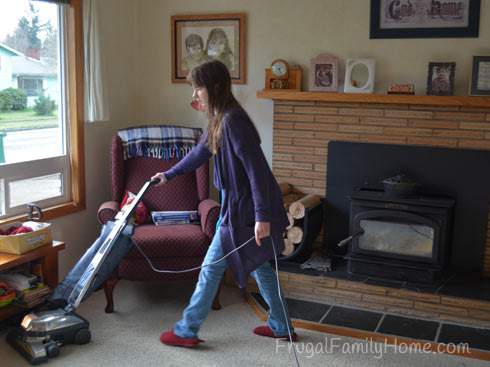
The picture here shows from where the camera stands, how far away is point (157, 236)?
3371 millimetres

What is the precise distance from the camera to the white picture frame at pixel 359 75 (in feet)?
12.0

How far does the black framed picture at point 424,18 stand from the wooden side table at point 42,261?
2259mm

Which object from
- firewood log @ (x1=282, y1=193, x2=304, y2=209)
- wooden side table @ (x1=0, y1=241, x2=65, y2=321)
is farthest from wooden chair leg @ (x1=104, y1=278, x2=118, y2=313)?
firewood log @ (x1=282, y1=193, x2=304, y2=209)

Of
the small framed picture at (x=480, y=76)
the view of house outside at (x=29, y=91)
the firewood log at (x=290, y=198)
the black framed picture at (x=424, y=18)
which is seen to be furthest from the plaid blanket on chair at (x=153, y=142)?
the small framed picture at (x=480, y=76)

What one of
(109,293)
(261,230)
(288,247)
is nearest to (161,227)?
(109,293)

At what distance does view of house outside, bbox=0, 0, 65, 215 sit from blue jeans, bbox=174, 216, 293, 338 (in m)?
1.29

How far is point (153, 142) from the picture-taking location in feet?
12.9

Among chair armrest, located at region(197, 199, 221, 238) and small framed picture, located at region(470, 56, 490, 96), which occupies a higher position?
small framed picture, located at region(470, 56, 490, 96)

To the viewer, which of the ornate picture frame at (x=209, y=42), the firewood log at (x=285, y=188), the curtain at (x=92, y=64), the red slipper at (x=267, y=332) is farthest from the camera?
the ornate picture frame at (x=209, y=42)

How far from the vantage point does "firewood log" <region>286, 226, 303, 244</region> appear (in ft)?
12.0

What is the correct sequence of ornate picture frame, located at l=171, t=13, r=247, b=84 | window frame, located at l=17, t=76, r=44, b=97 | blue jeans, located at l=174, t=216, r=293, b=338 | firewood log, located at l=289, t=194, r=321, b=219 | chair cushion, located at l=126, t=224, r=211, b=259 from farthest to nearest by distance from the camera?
1. ornate picture frame, located at l=171, t=13, r=247, b=84
2. firewood log, located at l=289, t=194, r=321, b=219
3. window frame, located at l=17, t=76, r=44, b=97
4. chair cushion, located at l=126, t=224, r=211, b=259
5. blue jeans, located at l=174, t=216, r=293, b=338

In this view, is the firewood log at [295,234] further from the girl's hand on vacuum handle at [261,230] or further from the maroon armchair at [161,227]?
the girl's hand on vacuum handle at [261,230]

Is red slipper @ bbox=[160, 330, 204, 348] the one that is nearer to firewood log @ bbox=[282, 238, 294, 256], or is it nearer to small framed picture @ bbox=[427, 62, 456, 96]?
firewood log @ bbox=[282, 238, 294, 256]

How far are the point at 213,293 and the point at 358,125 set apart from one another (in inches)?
60.8
